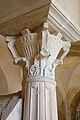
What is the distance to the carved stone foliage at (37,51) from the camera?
1.82 meters

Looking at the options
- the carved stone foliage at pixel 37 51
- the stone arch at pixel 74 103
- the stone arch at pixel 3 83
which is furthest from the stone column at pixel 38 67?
the stone arch at pixel 74 103

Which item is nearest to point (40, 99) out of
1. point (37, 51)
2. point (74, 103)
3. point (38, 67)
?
point (38, 67)

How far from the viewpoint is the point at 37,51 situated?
1851 millimetres

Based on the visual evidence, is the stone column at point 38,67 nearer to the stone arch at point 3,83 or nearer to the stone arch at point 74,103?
the stone arch at point 3,83

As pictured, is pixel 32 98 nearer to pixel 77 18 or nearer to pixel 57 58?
pixel 57 58

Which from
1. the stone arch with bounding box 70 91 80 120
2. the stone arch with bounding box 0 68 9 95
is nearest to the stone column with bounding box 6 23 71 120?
the stone arch with bounding box 0 68 9 95

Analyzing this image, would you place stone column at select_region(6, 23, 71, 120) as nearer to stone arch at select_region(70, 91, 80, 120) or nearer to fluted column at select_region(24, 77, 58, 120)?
fluted column at select_region(24, 77, 58, 120)

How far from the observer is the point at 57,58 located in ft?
6.57

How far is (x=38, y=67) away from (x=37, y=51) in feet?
0.37

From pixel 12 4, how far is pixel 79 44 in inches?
30.7

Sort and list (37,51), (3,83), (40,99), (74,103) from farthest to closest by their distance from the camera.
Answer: (74,103) < (3,83) < (37,51) < (40,99)

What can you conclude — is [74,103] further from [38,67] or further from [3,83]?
[38,67]

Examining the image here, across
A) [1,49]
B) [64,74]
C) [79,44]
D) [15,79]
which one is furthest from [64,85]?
[79,44]

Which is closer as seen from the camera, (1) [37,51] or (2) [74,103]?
(1) [37,51]
